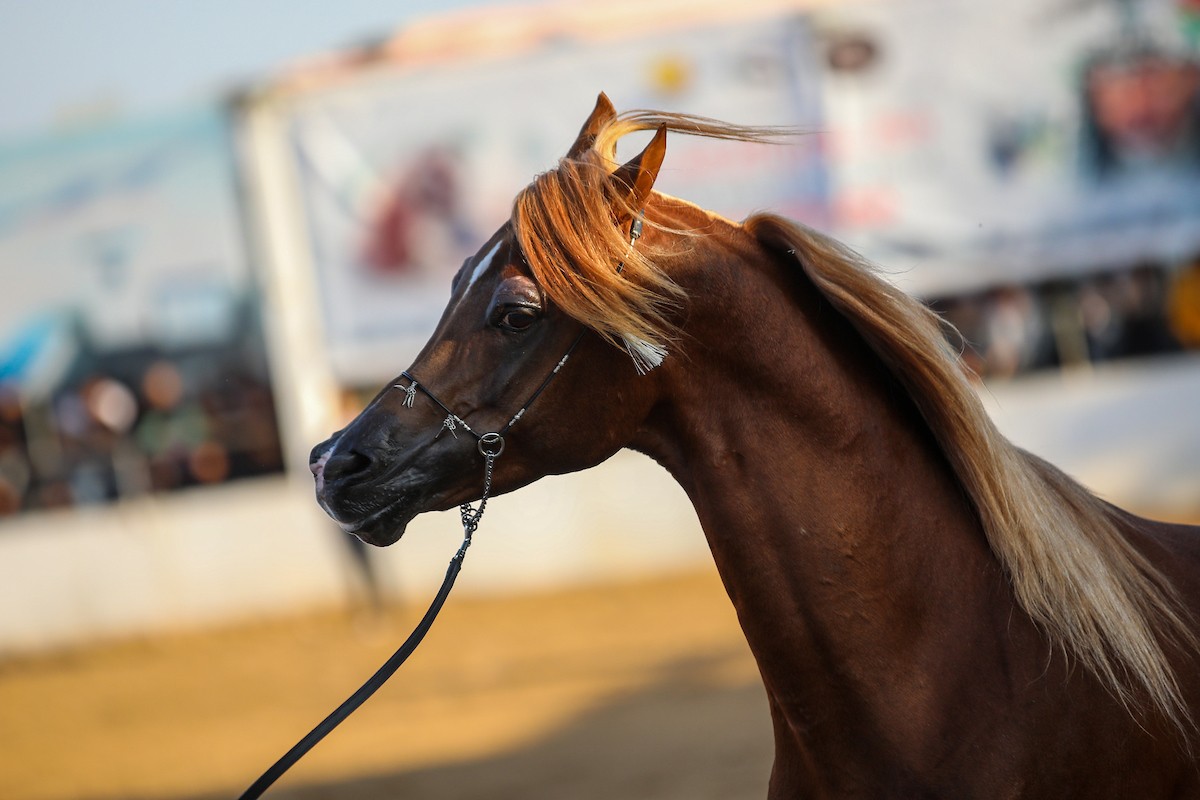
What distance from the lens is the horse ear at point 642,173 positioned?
223 centimetres

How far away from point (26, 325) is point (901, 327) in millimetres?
12881

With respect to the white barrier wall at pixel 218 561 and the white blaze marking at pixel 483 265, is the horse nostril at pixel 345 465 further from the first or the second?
the white barrier wall at pixel 218 561

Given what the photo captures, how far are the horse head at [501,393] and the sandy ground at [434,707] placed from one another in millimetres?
3152

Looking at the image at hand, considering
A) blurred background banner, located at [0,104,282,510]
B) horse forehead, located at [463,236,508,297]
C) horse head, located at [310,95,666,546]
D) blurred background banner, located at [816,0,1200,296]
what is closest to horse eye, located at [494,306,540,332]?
horse head, located at [310,95,666,546]

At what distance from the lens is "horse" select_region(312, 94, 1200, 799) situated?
7.11ft

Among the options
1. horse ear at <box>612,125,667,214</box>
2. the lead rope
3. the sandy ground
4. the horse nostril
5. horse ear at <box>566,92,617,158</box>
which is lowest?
the sandy ground

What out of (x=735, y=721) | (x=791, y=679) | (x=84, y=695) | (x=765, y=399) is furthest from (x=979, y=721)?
(x=84, y=695)

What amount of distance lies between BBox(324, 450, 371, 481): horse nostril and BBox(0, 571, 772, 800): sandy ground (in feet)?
10.7

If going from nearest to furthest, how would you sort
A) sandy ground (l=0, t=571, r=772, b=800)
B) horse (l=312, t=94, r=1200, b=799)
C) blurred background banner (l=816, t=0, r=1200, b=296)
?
horse (l=312, t=94, r=1200, b=799), sandy ground (l=0, t=571, r=772, b=800), blurred background banner (l=816, t=0, r=1200, b=296)

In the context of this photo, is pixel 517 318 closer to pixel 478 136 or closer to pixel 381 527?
pixel 381 527

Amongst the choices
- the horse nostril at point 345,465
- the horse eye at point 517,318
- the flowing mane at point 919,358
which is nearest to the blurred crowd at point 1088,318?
the flowing mane at point 919,358

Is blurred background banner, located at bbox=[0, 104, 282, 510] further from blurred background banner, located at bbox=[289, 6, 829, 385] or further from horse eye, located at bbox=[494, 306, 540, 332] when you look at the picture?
horse eye, located at bbox=[494, 306, 540, 332]

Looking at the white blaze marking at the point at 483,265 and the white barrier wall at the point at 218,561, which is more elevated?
the white blaze marking at the point at 483,265

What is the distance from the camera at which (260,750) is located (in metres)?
7.25
